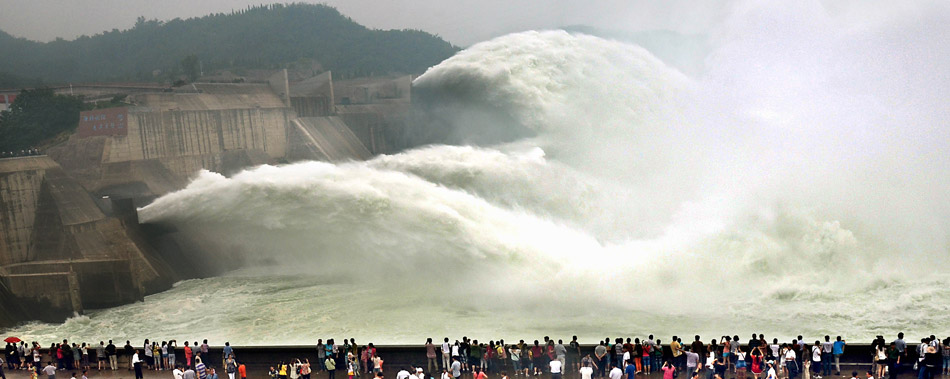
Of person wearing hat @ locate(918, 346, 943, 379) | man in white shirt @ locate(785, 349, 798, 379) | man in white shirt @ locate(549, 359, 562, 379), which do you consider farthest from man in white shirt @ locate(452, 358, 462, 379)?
person wearing hat @ locate(918, 346, 943, 379)

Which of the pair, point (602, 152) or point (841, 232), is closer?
point (841, 232)

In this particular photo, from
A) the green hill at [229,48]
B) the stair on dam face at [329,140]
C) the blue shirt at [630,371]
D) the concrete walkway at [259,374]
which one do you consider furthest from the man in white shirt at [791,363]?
the green hill at [229,48]

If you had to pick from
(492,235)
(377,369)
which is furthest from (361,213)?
(377,369)

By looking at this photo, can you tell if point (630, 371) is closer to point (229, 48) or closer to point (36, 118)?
point (36, 118)

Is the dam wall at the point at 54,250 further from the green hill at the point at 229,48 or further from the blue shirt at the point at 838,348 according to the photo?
the blue shirt at the point at 838,348

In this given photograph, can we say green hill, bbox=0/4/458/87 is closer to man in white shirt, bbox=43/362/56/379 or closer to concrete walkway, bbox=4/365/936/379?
concrete walkway, bbox=4/365/936/379

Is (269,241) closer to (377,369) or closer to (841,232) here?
(377,369)
